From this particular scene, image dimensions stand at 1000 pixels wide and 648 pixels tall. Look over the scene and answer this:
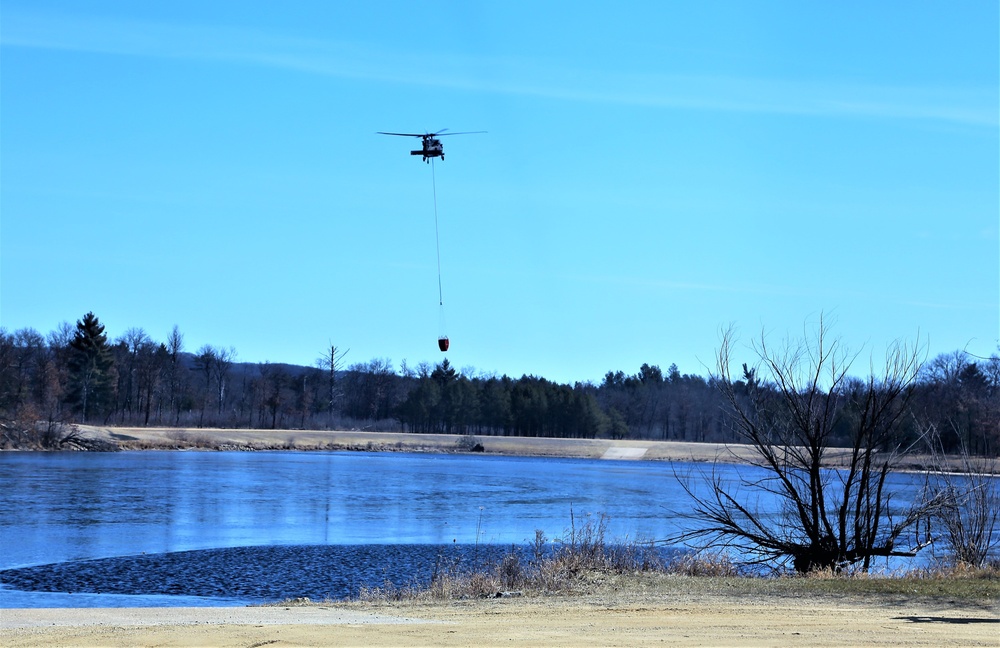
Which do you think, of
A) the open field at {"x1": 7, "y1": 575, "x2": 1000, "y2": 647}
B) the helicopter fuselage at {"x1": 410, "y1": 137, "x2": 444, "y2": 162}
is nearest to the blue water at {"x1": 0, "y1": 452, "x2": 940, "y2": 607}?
the open field at {"x1": 7, "y1": 575, "x2": 1000, "y2": 647}

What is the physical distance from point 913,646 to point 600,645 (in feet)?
10.5

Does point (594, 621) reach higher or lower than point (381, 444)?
lower

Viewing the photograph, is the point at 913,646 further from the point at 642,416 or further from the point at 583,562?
the point at 642,416

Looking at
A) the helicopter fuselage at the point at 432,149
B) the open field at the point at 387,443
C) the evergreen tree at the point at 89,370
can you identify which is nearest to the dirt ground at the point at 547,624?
the helicopter fuselage at the point at 432,149

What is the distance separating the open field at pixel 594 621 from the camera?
11.4m

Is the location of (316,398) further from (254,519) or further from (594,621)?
(594,621)

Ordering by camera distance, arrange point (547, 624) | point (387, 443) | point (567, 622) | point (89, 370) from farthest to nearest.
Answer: point (89, 370) < point (387, 443) < point (567, 622) < point (547, 624)

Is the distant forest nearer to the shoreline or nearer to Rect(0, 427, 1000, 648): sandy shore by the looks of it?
the shoreline

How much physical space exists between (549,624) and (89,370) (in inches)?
3537

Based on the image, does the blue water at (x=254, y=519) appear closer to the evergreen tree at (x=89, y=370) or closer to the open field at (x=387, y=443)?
the open field at (x=387, y=443)

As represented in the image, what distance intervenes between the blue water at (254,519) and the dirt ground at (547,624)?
16.0ft

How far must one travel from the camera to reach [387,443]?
88562 millimetres

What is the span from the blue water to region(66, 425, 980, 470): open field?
10.8 m

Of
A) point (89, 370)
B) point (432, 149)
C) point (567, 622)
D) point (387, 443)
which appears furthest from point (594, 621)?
point (89, 370)
